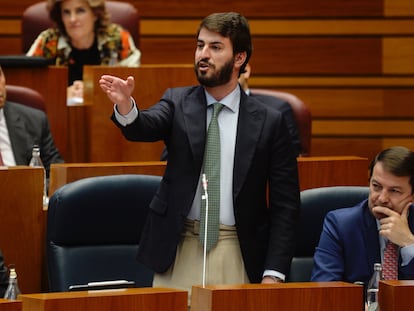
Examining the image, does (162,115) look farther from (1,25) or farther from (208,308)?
(1,25)

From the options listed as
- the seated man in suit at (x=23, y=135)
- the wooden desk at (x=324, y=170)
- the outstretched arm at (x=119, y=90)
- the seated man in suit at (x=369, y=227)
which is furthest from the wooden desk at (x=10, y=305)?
the seated man in suit at (x=23, y=135)

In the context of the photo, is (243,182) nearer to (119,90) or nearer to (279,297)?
(119,90)

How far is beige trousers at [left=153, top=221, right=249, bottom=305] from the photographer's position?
2549mm

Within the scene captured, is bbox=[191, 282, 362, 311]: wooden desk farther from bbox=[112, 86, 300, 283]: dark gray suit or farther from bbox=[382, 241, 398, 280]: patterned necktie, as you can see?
bbox=[382, 241, 398, 280]: patterned necktie

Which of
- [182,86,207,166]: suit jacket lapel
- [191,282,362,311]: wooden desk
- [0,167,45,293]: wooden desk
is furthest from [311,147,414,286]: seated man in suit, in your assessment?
[0,167,45,293]: wooden desk

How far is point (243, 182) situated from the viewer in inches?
99.7

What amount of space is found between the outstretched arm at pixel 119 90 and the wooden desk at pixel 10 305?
0.54 meters

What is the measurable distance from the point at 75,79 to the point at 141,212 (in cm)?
167

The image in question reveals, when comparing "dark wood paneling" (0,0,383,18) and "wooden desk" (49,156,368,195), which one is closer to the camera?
"wooden desk" (49,156,368,195)

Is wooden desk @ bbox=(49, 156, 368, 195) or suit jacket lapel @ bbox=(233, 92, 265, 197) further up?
suit jacket lapel @ bbox=(233, 92, 265, 197)

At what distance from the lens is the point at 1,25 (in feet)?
17.1

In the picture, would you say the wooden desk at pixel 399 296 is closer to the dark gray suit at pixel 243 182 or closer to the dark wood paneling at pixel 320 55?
the dark gray suit at pixel 243 182

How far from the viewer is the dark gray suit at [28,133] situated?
3.65 m

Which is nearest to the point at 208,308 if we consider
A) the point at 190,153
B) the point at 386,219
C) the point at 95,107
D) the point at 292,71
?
the point at 190,153
